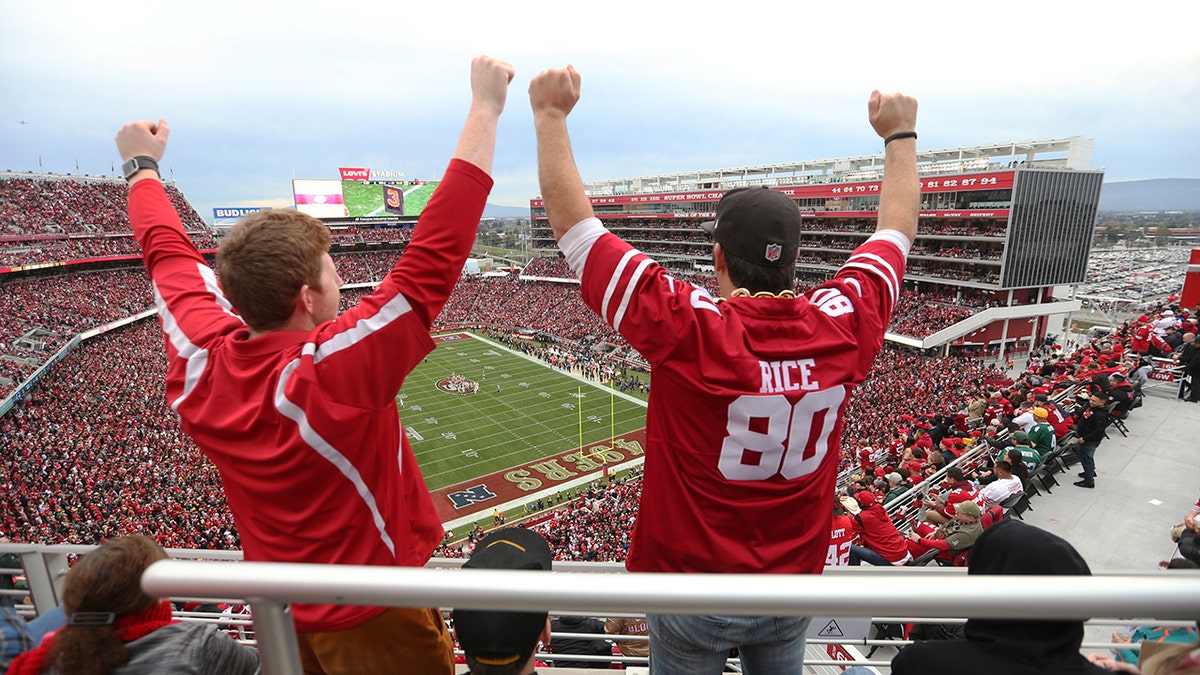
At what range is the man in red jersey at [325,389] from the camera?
1.29 meters

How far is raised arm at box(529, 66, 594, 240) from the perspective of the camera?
1.48 meters

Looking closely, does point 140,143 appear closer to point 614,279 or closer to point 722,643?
point 614,279

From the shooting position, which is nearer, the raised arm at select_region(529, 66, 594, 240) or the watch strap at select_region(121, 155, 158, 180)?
the raised arm at select_region(529, 66, 594, 240)

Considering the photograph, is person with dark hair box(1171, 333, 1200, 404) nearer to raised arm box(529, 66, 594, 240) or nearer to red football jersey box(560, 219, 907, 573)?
red football jersey box(560, 219, 907, 573)

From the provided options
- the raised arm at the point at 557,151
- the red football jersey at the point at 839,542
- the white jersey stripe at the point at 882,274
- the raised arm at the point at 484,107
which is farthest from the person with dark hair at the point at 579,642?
the raised arm at the point at 484,107

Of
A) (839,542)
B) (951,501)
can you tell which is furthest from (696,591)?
(951,501)

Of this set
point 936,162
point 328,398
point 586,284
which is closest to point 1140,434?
point 586,284

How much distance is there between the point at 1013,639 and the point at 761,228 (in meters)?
1.03

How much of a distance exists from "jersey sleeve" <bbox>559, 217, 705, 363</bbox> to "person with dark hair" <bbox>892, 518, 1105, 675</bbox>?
79cm

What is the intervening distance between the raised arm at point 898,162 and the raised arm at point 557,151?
3.46 ft

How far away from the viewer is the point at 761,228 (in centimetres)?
151

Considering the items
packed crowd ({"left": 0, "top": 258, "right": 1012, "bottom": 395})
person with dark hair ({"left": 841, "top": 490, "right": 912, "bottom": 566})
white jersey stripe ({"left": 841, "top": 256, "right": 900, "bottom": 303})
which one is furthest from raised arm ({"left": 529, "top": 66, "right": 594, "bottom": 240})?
packed crowd ({"left": 0, "top": 258, "right": 1012, "bottom": 395})

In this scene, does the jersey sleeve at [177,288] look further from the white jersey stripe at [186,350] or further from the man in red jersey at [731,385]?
the man in red jersey at [731,385]

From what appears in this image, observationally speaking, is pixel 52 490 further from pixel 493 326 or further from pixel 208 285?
pixel 493 326
